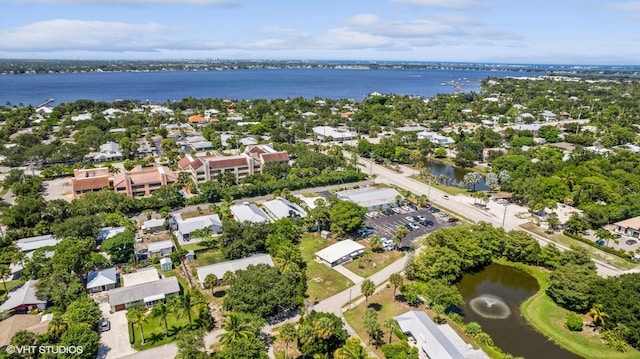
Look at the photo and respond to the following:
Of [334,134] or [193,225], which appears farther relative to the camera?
[334,134]

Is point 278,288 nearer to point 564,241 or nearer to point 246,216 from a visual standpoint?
point 246,216

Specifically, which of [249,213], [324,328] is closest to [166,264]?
[249,213]

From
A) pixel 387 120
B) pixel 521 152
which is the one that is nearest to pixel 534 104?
pixel 387 120

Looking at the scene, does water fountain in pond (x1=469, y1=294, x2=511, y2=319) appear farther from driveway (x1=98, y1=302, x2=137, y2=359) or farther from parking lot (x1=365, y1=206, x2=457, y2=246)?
driveway (x1=98, y1=302, x2=137, y2=359)

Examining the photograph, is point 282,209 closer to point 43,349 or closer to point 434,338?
point 434,338

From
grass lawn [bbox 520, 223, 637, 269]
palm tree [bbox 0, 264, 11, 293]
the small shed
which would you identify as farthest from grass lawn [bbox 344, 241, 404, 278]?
palm tree [bbox 0, 264, 11, 293]

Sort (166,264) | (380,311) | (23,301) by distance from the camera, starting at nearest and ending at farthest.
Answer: (23,301) → (380,311) → (166,264)
